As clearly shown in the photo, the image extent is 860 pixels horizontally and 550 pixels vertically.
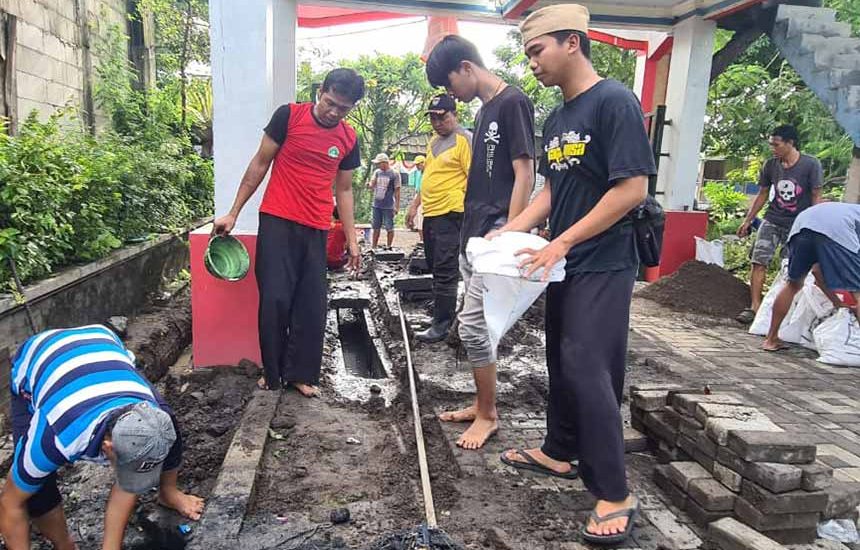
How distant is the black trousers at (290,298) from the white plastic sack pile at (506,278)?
5.81ft

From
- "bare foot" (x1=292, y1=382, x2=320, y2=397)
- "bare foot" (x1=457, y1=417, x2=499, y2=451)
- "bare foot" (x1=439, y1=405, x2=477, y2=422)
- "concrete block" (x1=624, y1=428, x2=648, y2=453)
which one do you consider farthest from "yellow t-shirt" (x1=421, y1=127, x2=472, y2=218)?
"concrete block" (x1=624, y1=428, x2=648, y2=453)

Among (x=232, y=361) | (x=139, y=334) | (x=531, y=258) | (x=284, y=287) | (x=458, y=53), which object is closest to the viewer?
(x=531, y=258)

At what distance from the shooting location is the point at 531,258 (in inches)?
95.3

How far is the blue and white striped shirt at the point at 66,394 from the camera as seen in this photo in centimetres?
212

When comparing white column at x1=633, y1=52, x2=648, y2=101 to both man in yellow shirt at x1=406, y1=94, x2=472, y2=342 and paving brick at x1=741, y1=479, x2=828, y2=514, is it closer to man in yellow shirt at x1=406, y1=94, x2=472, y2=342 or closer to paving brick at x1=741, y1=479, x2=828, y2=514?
man in yellow shirt at x1=406, y1=94, x2=472, y2=342

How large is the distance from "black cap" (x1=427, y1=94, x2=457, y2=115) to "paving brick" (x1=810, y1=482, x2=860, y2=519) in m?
3.85

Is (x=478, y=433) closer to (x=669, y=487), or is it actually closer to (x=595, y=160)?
(x=669, y=487)

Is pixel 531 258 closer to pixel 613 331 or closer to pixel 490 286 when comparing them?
pixel 490 286

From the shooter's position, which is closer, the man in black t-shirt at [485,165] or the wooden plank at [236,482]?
the wooden plank at [236,482]

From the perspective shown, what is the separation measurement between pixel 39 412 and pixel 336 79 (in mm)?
2436

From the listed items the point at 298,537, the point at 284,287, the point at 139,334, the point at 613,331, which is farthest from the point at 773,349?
the point at 139,334

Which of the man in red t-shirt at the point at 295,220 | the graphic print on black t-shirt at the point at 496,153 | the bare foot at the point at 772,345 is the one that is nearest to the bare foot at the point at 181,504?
the man in red t-shirt at the point at 295,220

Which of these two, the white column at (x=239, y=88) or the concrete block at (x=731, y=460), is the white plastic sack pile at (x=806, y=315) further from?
the white column at (x=239, y=88)

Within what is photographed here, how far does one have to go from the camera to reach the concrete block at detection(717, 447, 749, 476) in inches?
102
